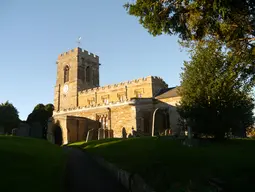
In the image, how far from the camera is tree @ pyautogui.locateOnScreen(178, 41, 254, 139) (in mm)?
19609

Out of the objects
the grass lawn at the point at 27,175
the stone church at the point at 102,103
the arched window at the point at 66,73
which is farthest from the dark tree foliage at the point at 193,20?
the arched window at the point at 66,73

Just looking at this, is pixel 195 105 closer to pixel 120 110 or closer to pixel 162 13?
pixel 162 13

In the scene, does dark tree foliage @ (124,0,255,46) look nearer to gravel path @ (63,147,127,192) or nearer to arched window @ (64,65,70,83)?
gravel path @ (63,147,127,192)

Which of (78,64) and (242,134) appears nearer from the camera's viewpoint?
(242,134)

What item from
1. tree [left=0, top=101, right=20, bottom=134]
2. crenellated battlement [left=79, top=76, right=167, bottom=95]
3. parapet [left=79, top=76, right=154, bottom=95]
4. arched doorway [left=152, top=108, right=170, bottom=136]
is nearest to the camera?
arched doorway [left=152, top=108, right=170, bottom=136]

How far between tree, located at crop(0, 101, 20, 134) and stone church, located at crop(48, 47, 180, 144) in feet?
28.2

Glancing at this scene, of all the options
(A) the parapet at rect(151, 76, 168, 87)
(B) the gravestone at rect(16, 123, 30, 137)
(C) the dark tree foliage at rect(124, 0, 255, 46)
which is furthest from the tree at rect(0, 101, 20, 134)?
(C) the dark tree foliage at rect(124, 0, 255, 46)

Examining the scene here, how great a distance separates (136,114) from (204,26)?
22.6 m

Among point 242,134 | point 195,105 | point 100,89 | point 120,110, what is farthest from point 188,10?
point 100,89

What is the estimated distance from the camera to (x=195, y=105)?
20859 millimetres

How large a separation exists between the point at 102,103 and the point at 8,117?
22849mm

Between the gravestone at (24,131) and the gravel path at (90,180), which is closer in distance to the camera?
the gravel path at (90,180)

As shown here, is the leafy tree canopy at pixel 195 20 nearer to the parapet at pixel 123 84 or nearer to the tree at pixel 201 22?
the tree at pixel 201 22

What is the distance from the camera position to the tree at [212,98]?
64.3 feet
